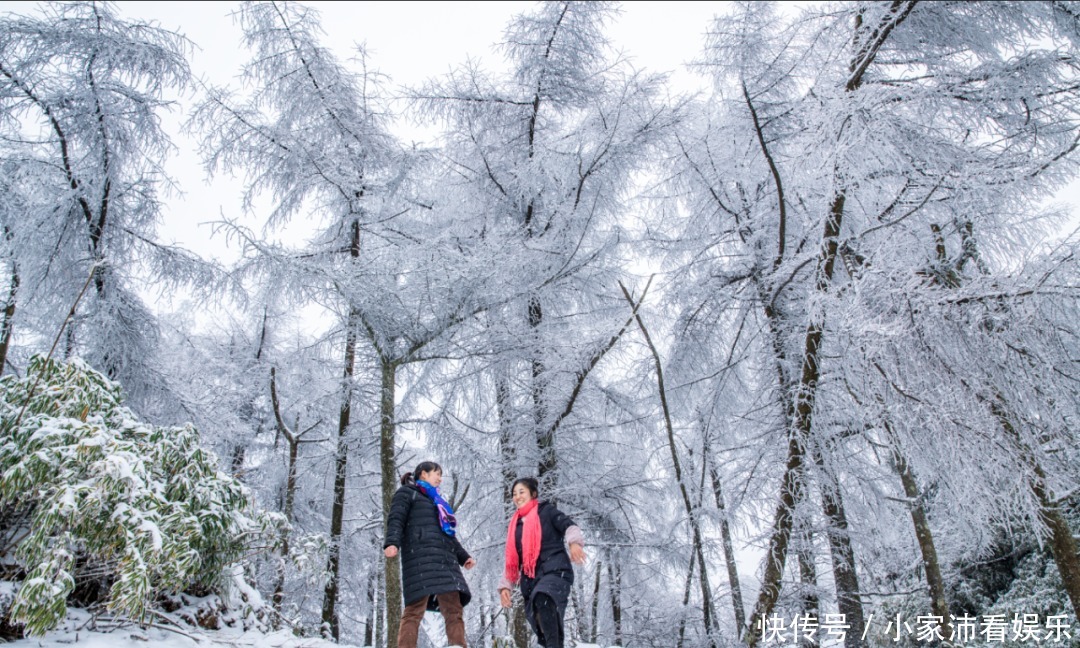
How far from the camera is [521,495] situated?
4578 millimetres

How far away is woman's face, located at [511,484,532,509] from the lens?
457 centimetres

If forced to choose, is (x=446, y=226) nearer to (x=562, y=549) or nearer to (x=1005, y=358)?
(x=562, y=549)

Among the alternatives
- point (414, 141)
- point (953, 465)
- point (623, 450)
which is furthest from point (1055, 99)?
point (414, 141)

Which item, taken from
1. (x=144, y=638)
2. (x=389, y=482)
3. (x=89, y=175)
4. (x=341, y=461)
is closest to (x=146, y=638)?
(x=144, y=638)

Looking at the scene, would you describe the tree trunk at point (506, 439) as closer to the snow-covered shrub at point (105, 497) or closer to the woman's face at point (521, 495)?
the woman's face at point (521, 495)

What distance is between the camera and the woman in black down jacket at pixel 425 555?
14.1ft

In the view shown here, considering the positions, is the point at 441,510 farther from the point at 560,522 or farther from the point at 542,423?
the point at 542,423

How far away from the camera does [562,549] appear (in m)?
4.34

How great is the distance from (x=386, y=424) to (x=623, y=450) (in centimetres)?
289

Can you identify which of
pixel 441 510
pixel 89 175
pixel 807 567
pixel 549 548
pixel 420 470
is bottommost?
pixel 807 567

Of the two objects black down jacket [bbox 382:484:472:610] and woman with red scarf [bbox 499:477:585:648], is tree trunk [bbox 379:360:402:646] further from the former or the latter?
woman with red scarf [bbox 499:477:585:648]

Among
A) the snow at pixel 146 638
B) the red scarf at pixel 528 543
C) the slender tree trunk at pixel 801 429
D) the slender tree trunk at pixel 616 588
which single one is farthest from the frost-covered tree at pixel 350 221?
the slender tree trunk at pixel 616 588

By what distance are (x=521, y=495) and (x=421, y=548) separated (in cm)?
81

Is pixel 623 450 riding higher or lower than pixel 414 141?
lower
